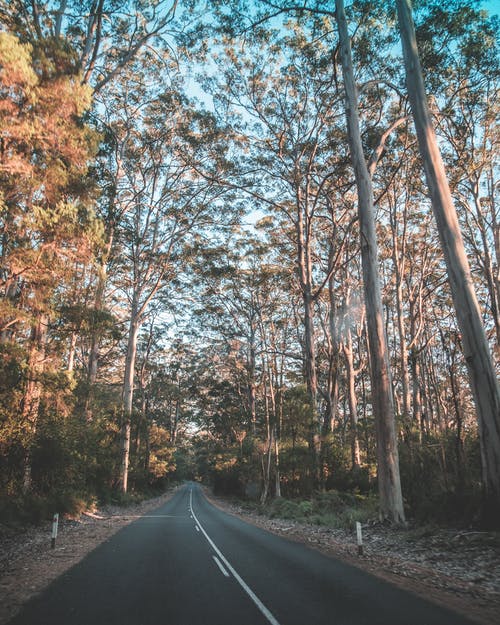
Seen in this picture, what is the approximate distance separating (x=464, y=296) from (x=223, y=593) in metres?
6.97

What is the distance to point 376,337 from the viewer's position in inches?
412

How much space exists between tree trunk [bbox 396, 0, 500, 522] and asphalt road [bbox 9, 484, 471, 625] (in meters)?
3.29

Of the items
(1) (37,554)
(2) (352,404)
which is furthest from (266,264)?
(1) (37,554)

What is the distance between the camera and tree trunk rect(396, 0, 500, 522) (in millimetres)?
7496

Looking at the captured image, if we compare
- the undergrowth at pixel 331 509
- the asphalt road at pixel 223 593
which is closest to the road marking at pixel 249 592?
the asphalt road at pixel 223 593

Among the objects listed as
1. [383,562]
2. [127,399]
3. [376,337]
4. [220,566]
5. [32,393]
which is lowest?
[220,566]

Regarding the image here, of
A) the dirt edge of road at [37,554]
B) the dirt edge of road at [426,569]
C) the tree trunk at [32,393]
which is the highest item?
the tree trunk at [32,393]

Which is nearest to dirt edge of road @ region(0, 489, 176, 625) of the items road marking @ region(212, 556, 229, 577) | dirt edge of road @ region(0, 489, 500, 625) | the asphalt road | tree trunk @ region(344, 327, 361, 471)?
dirt edge of road @ region(0, 489, 500, 625)

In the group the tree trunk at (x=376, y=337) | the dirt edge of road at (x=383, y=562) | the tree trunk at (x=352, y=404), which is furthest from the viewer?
the tree trunk at (x=352, y=404)

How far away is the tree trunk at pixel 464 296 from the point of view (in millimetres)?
7496

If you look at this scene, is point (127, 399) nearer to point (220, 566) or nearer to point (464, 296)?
point (220, 566)

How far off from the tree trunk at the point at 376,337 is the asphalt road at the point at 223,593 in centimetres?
255

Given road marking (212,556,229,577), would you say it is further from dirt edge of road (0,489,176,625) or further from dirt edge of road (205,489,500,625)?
dirt edge of road (0,489,176,625)

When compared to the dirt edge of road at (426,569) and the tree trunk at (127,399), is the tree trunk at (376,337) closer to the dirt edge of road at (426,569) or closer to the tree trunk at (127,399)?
the dirt edge of road at (426,569)
